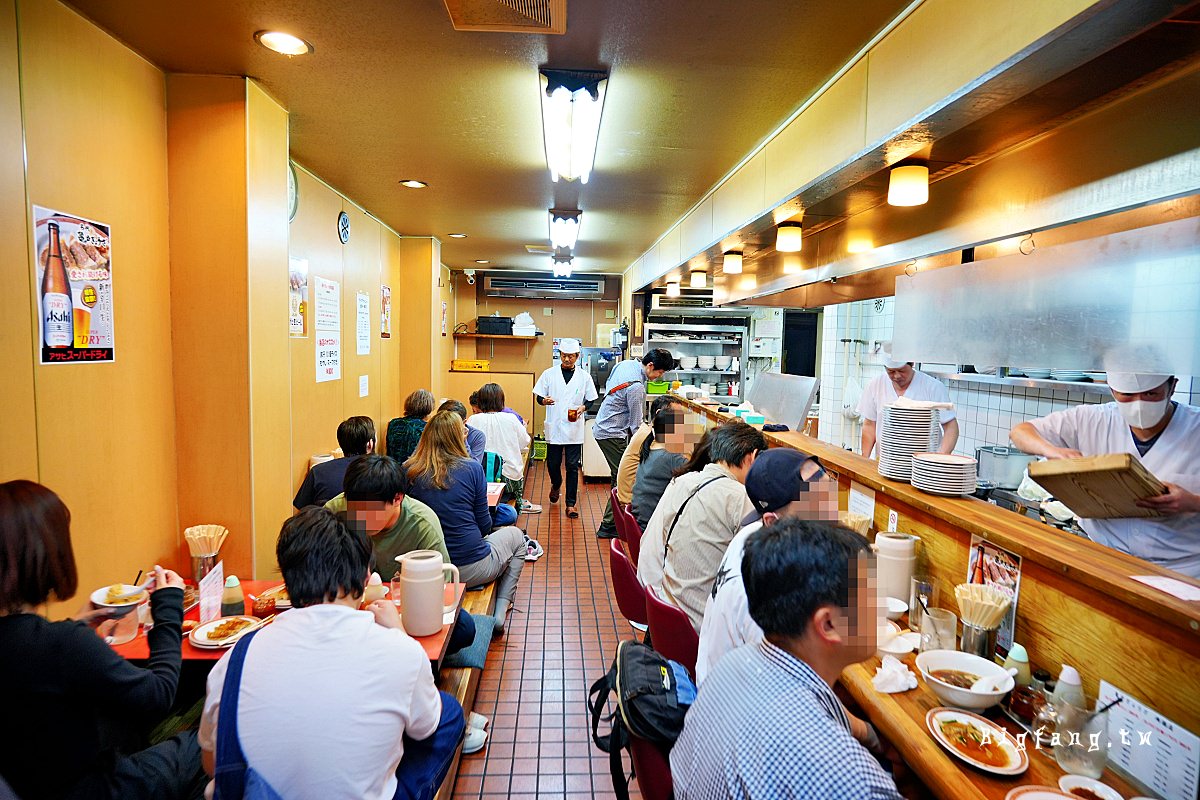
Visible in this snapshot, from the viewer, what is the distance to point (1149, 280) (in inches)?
76.1

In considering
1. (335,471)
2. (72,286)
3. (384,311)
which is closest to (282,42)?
(72,286)

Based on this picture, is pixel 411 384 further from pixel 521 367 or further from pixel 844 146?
pixel 844 146

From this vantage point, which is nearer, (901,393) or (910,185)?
(910,185)

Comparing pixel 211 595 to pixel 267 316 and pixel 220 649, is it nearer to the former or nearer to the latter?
pixel 220 649

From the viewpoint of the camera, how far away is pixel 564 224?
17.1ft

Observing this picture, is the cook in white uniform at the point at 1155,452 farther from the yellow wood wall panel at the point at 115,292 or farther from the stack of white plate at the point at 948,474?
the yellow wood wall panel at the point at 115,292

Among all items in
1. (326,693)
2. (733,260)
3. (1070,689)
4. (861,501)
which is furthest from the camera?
(733,260)

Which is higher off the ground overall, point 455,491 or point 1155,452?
point 1155,452

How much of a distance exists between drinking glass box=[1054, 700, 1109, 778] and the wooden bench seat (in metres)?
1.76

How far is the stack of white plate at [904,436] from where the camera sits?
2.37m

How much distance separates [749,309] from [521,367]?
3.94 metres

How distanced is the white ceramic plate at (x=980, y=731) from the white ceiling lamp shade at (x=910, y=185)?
1845mm

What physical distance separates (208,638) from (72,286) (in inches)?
50.4

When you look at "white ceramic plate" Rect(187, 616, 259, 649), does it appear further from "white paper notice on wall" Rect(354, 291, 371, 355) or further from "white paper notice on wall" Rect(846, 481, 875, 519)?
"white paper notice on wall" Rect(354, 291, 371, 355)
